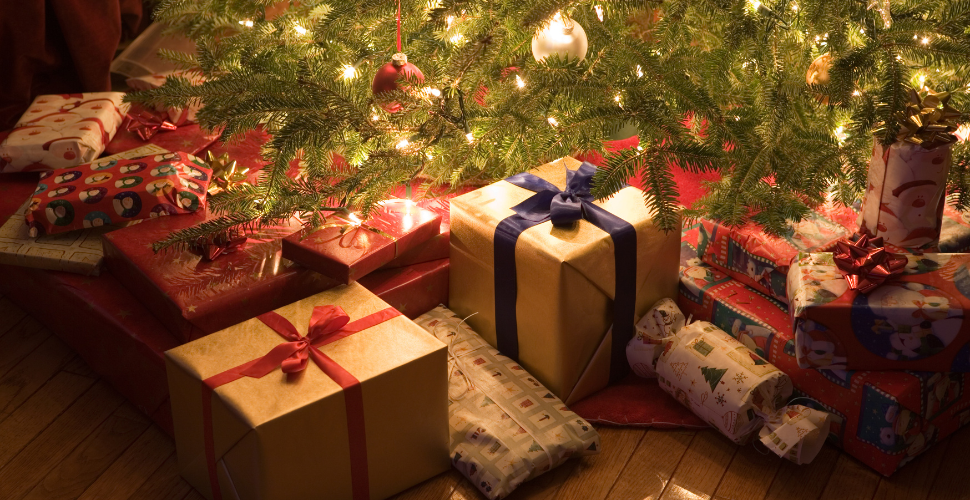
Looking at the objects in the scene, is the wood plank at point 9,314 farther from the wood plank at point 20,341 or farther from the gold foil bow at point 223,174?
the gold foil bow at point 223,174

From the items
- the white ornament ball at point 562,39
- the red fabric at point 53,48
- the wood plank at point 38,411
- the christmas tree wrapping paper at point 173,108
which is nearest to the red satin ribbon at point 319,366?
the wood plank at point 38,411

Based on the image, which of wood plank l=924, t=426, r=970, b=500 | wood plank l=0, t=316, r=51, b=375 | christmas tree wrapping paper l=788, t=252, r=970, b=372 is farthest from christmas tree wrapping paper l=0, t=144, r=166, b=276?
wood plank l=924, t=426, r=970, b=500

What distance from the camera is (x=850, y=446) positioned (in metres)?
1.38

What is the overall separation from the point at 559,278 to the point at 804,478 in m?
0.51

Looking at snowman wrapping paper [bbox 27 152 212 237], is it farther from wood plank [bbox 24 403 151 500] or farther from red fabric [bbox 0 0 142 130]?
red fabric [bbox 0 0 142 130]

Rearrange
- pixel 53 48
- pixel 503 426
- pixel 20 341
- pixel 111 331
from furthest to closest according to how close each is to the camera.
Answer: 1. pixel 53 48
2. pixel 20 341
3. pixel 111 331
4. pixel 503 426

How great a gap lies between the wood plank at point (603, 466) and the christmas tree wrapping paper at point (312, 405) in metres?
0.22

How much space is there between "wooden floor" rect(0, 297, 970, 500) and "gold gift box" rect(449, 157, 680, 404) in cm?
15

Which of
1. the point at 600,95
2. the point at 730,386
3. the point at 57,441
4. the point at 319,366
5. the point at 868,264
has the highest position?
the point at 600,95

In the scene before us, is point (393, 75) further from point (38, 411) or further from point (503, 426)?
point (38, 411)

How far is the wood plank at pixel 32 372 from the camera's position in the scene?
5.11ft

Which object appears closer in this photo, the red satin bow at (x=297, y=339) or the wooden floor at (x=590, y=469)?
the red satin bow at (x=297, y=339)

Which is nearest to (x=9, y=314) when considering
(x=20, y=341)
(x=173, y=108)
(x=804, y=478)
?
(x=20, y=341)

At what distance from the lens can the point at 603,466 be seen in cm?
138
